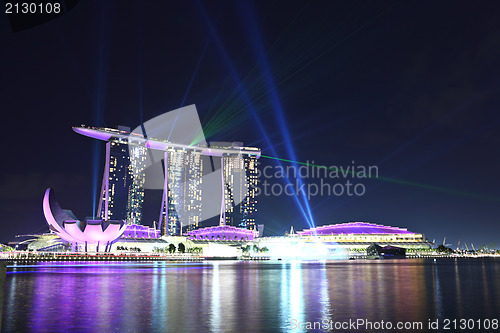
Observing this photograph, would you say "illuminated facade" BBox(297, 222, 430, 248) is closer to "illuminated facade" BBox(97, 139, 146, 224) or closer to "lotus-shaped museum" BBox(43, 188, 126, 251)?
"illuminated facade" BBox(97, 139, 146, 224)

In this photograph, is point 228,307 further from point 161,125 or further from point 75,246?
point 161,125

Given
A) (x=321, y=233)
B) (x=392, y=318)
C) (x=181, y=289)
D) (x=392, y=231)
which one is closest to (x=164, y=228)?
(x=321, y=233)

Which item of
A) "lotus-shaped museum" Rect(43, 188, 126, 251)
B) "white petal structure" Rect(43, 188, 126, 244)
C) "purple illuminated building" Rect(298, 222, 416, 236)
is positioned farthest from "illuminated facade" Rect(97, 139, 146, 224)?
"purple illuminated building" Rect(298, 222, 416, 236)

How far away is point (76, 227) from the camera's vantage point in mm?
91188

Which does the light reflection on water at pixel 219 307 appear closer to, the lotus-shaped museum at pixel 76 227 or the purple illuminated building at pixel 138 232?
the lotus-shaped museum at pixel 76 227

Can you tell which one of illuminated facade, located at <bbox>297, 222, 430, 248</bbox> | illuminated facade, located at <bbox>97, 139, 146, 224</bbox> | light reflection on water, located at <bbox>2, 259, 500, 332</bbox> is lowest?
light reflection on water, located at <bbox>2, 259, 500, 332</bbox>

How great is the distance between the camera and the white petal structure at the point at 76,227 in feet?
293

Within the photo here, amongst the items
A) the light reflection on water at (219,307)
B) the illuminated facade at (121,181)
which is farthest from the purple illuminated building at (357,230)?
the light reflection on water at (219,307)

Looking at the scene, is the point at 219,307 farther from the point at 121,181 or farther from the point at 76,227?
the point at 121,181

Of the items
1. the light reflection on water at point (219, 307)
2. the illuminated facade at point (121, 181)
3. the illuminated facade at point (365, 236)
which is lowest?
the light reflection on water at point (219, 307)

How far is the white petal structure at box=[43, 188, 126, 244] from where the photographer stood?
293 feet

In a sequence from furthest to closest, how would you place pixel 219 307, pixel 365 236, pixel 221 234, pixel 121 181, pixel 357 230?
pixel 357 230 → pixel 221 234 → pixel 365 236 → pixel 121 181 → pixel 219 307

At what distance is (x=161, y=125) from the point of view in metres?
174

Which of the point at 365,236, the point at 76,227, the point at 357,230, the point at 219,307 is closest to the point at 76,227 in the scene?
the point at 76,227
